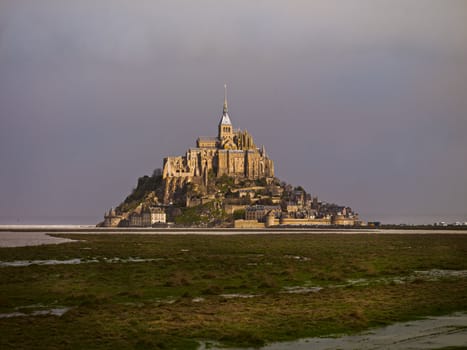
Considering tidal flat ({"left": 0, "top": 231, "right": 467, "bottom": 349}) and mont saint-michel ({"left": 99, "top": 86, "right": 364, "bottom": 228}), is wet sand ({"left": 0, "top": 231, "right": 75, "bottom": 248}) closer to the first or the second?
tidal flat ({"left": 0, "top": 231, "right": 467, "bottom": 349})

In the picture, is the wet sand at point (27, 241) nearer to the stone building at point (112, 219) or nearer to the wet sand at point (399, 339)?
the wet sand at point (399, 339)

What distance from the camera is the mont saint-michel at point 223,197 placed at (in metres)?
165

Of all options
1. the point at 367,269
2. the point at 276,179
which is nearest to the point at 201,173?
the point at 276,179

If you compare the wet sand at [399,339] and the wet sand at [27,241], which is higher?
the wet sand at [27,241]

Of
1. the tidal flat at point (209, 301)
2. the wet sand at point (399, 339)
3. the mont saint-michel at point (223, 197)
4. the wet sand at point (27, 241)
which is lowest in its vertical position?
the wet sand at point (399, 339)

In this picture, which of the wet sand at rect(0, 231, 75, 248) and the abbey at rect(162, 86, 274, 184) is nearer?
the wet sand at rect(0, 231, 75, 248)

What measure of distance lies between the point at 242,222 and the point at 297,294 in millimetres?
133194

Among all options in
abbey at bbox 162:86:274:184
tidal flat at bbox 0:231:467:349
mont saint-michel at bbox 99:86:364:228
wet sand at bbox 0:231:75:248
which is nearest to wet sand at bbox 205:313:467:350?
tidal flat at bbox 0:231:467:349

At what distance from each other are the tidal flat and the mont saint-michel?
121 meters

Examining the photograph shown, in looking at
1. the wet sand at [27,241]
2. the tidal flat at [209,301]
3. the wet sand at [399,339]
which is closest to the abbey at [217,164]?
the wet sand at [27,241]

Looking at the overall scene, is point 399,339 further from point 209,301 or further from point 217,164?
point 217,164

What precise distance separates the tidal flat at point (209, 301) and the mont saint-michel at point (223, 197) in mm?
120623

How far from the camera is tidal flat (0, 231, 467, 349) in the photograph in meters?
19.9

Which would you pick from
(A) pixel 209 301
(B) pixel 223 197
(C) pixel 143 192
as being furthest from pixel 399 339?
(C) pixel 143 192
